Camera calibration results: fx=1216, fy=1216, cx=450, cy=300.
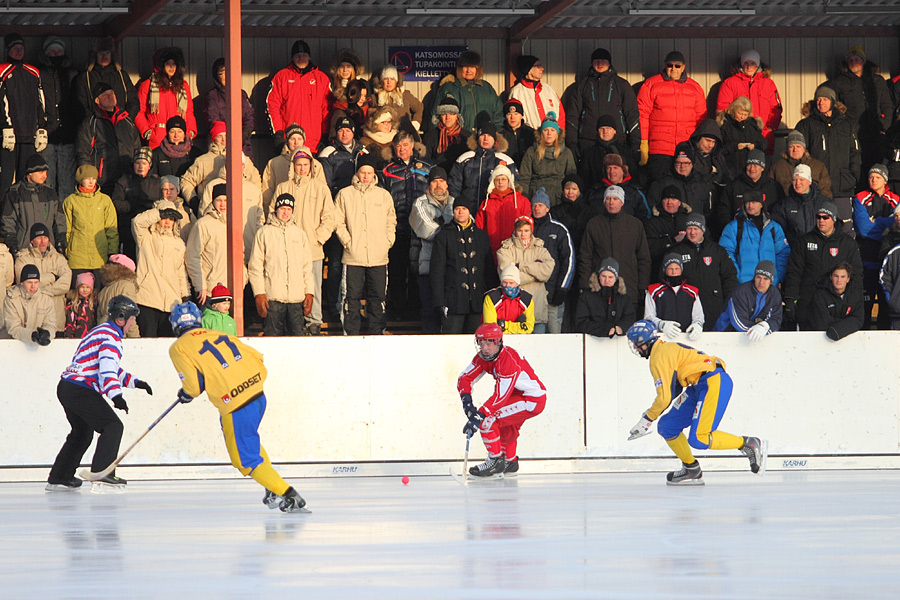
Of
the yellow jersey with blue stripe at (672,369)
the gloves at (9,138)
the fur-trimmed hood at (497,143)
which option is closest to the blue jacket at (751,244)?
the fur-trimmed hood at (497,143)

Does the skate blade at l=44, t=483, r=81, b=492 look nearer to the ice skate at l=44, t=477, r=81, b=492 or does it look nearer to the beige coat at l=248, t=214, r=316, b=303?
the ice skate at l=44, t=477, r=81, b=492

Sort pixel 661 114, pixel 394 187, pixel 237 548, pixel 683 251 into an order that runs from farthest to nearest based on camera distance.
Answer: pixel 661 114
pixel 394 187
pixel 683 251
pixel 237 548

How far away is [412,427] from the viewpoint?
406 inches

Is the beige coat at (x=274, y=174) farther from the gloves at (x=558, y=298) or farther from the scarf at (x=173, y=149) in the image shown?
the gloves at (x=558, y=298)

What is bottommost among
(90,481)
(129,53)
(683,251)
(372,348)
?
(90,481)

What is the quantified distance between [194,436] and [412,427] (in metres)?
1.82

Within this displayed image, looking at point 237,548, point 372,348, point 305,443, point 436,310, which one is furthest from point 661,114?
point 237,548

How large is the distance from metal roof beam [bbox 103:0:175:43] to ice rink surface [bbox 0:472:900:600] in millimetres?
5377

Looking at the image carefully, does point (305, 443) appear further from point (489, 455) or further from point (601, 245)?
point (601, 245)

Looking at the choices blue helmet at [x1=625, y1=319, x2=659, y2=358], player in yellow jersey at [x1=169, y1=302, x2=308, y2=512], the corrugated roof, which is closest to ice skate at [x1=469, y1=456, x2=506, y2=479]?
blue helmet at [x1=625, y1=319, x2=659, y2=358]

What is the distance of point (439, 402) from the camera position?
408 inches

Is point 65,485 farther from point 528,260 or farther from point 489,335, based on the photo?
point 528,260

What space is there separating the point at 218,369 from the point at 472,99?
254 inches

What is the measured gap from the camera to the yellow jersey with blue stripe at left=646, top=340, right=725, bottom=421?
8781 millimetres
